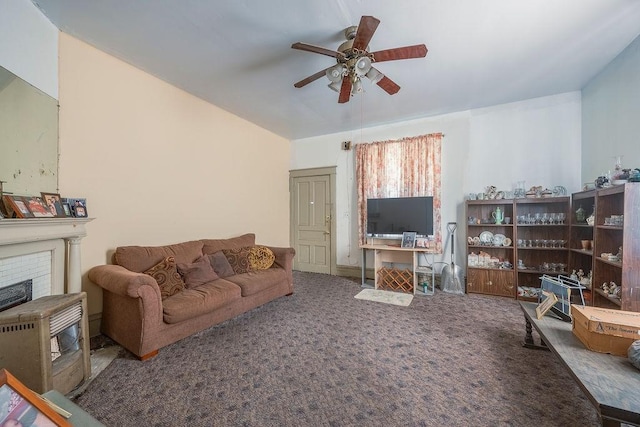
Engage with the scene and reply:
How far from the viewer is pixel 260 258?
3.54 m

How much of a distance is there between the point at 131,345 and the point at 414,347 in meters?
2.45

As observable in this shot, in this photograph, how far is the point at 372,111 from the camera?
402 cm

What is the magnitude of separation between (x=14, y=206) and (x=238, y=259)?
2035 mm

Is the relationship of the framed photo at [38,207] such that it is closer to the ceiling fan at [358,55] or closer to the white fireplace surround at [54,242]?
the white fireplace surround at [54,242]

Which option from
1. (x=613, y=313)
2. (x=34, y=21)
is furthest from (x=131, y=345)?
(x=613, y=313)

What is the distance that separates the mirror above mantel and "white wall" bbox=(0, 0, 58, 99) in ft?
0.27

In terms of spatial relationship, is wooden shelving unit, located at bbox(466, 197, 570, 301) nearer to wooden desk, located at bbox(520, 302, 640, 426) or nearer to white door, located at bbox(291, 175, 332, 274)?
wooden desk, located at bbox(520, 302, 640, 426)

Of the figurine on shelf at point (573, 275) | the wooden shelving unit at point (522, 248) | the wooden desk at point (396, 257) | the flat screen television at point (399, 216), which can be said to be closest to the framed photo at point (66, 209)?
the wooden desk at point (396, 257)

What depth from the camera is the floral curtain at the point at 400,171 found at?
414 cm

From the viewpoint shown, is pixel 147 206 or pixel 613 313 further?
pixel 147 206

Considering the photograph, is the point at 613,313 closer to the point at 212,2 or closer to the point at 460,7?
the point at 460,7

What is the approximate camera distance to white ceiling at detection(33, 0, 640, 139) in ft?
6.59

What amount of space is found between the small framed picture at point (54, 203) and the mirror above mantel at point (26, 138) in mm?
86

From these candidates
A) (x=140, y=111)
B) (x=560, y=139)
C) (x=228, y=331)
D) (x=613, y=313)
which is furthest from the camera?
(x=560, y=139)
